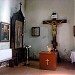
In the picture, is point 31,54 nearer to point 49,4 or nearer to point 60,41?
point 60,41

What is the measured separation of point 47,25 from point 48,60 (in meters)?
3.08

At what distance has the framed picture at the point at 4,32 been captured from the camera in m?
7.08

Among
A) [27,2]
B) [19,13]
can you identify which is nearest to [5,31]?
[19,13]

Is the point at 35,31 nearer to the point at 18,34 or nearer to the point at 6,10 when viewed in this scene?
the point at 18,34

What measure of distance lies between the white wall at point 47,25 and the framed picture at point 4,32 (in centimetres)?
231

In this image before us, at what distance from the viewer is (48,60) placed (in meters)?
6.80

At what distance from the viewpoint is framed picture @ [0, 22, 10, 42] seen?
7.08 metres

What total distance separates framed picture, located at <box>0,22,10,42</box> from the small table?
1.76 metres

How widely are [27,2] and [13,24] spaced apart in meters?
2.55

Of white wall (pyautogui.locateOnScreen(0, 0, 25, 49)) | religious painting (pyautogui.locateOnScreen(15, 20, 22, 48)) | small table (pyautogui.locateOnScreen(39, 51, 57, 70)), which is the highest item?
white wall (pyautogui.locateOnScreen(0, 0, 25, 49))

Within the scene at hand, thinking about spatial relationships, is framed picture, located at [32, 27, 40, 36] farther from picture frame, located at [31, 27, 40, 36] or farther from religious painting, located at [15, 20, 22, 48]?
religious painting, located at [15, 20, 22, 48]

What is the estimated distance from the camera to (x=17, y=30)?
8.16 m

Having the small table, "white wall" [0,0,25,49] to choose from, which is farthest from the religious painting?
the small table

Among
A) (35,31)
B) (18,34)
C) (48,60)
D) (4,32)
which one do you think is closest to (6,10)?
(4,32)
